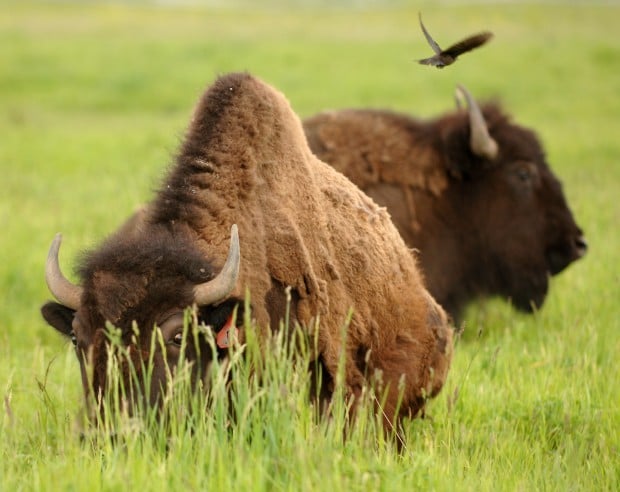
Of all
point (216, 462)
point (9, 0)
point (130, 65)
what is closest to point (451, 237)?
point (216, 462)

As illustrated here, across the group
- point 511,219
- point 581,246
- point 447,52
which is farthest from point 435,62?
point 581,246

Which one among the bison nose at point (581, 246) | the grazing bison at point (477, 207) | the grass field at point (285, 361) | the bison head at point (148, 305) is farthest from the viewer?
the bison nose at point (581, 246)

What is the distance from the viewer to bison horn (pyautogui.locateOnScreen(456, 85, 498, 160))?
339 inches

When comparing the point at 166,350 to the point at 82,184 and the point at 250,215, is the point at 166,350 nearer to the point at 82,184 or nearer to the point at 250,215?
the point at 250,215

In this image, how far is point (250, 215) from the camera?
4.67m

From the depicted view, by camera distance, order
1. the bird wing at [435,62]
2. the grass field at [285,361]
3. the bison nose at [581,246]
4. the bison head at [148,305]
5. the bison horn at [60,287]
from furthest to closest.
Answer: the bison nose at [581,246]
the bird wing at [435,62]
the bison horn at [60,287]
the bison head at [148,305]
the grass field at [285,361]

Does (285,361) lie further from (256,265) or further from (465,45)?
(465,45)

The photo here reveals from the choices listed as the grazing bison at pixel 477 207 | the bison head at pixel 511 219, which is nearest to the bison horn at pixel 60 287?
the grazing bison at pixel 477 207

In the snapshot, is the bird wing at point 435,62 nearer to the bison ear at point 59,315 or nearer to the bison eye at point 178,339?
the bison eye at point 178,339

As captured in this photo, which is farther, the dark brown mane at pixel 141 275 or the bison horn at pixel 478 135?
the bison horn at pixel 478 135

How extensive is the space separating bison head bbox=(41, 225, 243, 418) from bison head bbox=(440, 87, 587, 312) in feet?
16.4

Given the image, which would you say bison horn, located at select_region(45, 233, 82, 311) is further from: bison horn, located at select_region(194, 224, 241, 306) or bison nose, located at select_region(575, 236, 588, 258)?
bison nose, located at select_region(575, 236, 588, 258)

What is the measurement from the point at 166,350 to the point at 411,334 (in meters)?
1.85

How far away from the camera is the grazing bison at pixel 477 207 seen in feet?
28.1
